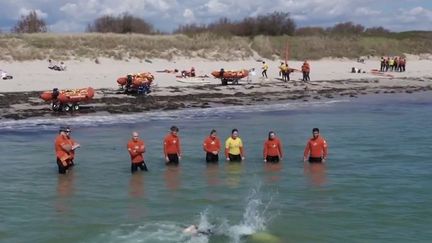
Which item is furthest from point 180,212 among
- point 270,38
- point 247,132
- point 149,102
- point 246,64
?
point 270,38

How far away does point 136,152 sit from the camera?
17.5m

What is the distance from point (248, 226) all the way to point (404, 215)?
3.30 m

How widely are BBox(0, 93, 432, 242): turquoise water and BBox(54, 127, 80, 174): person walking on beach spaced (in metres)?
0.39

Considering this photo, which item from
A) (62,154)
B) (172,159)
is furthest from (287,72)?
(62,154)

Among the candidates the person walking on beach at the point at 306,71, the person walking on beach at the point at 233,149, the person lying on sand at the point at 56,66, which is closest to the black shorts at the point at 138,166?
the person walking on beach at the point at 233,149

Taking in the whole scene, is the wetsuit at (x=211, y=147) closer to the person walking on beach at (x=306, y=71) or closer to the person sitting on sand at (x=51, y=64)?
the person sitting on sand at (x=51, y=64)

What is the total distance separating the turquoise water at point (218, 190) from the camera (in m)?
12.8

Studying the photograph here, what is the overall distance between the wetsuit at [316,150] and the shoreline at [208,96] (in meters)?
13.8

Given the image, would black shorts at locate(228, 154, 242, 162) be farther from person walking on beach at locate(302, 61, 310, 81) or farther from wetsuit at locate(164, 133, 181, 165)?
person walking on beach at locate(302, 61, 310, 81)

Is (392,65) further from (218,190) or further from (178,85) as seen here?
(218,190)

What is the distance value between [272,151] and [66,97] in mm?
13785

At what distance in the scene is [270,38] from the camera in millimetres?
65688

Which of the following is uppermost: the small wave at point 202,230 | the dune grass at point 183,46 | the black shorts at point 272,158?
the dune grass at point 183,46

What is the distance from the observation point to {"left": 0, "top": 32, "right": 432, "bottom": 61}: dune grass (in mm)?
47438
